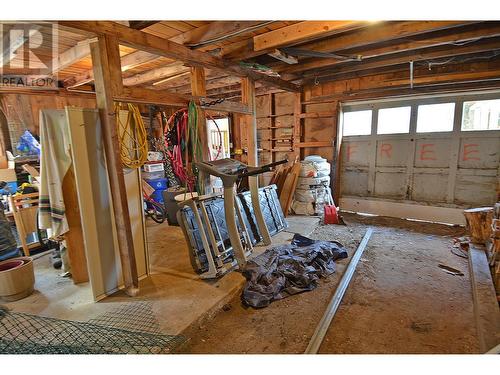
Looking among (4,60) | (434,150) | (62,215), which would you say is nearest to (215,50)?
(62,215)

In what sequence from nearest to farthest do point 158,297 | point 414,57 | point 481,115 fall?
1. point 158,297
2. point 414,57
3. point 481,115

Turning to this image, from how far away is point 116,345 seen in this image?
1.65 metres

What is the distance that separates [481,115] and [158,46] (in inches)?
187

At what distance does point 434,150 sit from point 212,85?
4355 mm

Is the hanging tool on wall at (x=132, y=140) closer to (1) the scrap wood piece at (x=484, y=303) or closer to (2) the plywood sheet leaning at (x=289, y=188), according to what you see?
(2) the plywood sheet leaning at (x=289, y=188)

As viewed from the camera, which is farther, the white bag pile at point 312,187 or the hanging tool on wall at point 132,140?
the white bag pile at point 312,187

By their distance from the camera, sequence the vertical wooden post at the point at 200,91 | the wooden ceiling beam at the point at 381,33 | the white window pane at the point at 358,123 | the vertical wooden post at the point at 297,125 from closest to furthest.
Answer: the wooden ceiling beam at the point at 381,33, the vertical wooden post at the point at 200,91, the white window pane at the point at 358,123, the vertical wooden post at the point at 297,125

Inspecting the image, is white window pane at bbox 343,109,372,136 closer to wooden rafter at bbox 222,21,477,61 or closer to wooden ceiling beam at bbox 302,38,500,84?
wooden ceiling beam at bbox 302,38,500,84

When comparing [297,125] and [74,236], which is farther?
[297,125]

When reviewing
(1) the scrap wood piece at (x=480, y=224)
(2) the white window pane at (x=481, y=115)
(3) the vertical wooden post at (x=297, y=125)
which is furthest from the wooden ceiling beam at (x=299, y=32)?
(2) the white window pane at (x=481, y=115)

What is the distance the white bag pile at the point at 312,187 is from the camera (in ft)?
15.5

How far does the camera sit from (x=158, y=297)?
89.0 inches

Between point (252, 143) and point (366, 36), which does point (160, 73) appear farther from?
point (366, 36)

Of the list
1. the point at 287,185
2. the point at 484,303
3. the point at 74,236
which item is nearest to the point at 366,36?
the point at 287,185
